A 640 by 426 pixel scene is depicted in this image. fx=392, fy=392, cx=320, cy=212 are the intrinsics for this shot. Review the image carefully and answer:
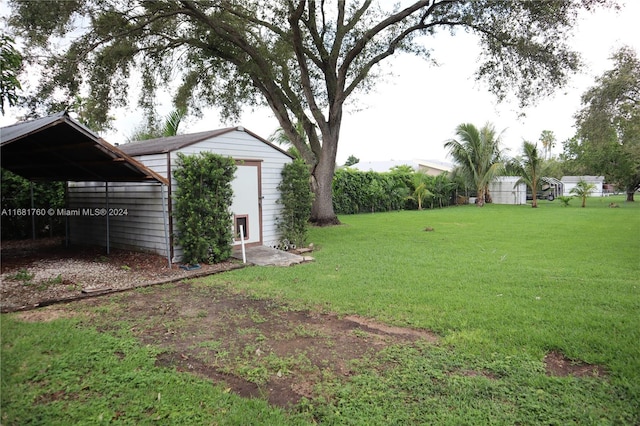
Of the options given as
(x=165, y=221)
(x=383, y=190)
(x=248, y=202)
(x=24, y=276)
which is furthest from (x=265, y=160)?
(x=383, y=190)

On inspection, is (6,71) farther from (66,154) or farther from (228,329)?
(228,329)

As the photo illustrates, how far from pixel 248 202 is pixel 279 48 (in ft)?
23.3

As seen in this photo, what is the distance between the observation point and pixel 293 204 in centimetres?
980

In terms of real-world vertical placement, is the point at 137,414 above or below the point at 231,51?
below

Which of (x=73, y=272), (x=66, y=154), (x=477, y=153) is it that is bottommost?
(x=73, y=272)

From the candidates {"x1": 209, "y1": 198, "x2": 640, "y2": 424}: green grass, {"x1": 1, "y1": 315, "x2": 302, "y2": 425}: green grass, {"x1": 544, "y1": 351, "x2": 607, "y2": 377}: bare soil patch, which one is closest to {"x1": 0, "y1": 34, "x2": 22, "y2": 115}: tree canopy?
{"x1": 1, "y1": 315, "x2": 302, "y2": 425}: green grass

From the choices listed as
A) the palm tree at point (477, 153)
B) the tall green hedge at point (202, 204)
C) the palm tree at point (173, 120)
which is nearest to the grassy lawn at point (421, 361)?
the tall green hedge at point (202, 204)

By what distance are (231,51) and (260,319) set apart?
1134 centimetres

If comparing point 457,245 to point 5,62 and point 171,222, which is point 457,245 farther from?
point 5,62

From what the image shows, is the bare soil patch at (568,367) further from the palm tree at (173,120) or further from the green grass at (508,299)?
the palm tree at (173,120)

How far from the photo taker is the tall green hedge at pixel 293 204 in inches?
387

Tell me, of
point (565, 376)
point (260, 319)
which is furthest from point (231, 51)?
point (565, 376)

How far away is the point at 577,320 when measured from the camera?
14.4ft

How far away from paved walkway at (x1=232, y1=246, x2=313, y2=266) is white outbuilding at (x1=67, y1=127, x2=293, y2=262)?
1.27 feet
